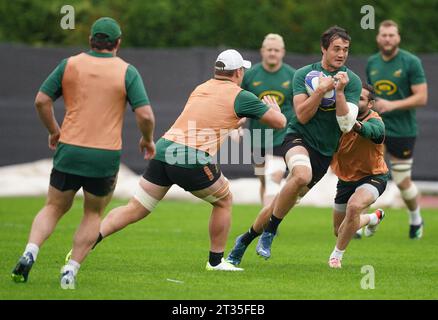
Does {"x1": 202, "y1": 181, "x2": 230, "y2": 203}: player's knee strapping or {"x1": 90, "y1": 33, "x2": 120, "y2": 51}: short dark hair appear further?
{"x1": 202, "y1": 181, "x2": 230, "y2": 203}: player's knee strapping

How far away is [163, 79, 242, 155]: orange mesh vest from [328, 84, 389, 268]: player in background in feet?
4.36

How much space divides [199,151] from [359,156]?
2026 millimetres

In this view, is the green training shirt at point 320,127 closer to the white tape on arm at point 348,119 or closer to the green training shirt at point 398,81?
the white tape on arm at point 348,119

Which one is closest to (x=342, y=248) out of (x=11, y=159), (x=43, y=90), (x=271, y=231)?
(x=271, y=231)

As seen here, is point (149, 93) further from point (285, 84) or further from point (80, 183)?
point (80, 183)

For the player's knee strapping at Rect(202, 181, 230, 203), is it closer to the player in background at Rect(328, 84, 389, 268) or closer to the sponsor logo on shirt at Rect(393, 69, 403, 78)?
the player in background at Rect(328, 84, 389, 268)

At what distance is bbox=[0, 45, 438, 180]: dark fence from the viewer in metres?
20.6

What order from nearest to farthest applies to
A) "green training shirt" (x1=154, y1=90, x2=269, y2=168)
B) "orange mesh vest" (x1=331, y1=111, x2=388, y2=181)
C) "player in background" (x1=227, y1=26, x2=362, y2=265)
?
"green training shirt" (x1=154, y1=90, x2=269, y2=168) → "player in background" (x1=227, y1=26, x2=362, y2=265) → "orange mesh vest" (x1=331, y1=111, x2=388, y2=181)

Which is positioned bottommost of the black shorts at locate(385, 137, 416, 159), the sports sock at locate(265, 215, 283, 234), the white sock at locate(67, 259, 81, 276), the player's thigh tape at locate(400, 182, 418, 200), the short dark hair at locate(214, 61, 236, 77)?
the player's thigh tape at locate(400, 182, 418, 200)

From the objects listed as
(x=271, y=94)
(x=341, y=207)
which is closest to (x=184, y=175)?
(x=341, y=207)

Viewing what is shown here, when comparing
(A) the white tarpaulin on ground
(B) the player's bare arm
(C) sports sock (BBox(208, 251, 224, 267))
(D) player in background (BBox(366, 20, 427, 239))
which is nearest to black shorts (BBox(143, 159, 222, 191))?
(C) sports sock (BBox(208, 251, 224, 267))

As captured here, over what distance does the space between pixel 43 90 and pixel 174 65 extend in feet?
42.1

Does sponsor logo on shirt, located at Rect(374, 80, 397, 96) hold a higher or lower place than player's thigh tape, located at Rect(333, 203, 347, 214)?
higher
